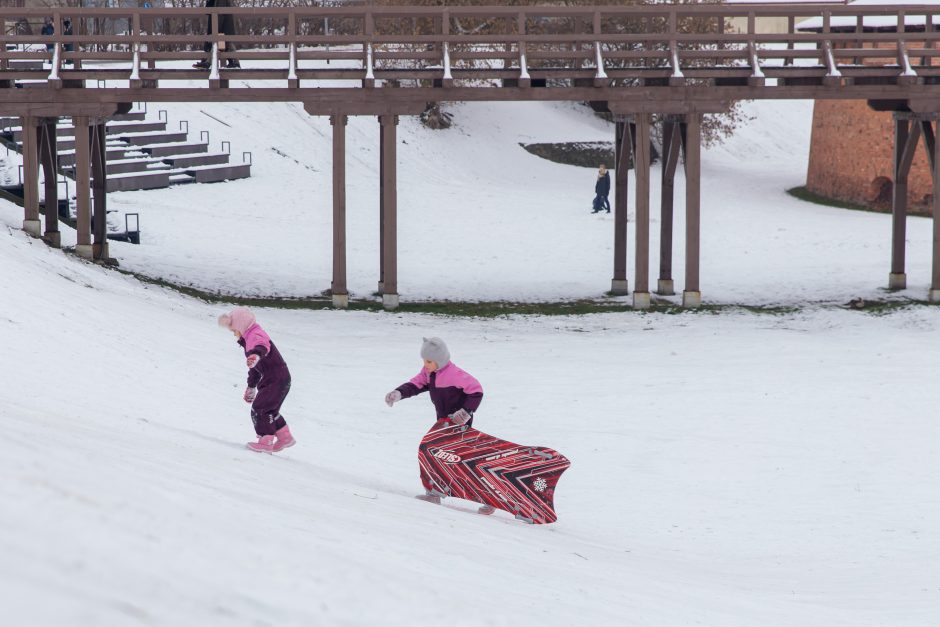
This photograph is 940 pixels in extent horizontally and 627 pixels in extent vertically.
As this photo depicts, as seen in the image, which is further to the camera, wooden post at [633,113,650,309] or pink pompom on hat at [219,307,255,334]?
wooden post at [633,113,650,309]

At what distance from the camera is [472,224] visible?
3033cm

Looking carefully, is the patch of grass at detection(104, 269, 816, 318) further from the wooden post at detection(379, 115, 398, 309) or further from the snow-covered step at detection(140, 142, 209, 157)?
the snow-covered step at detection(140, 142, 209, 157)

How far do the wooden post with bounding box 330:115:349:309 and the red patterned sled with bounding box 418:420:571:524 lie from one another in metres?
10.5

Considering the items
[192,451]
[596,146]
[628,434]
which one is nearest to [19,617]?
[192,451]

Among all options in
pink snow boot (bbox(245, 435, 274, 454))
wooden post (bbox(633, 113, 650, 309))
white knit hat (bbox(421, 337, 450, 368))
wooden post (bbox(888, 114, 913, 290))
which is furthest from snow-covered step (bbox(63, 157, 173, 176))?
white knit hat (bbox(421, 337, 450, 368))

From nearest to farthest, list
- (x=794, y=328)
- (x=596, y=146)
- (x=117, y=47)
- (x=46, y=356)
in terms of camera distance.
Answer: (x=46, y=356) → (x=794, y=328) → (x=117, y=47) → (x=596, y=146)

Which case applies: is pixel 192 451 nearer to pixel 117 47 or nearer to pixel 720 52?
Result: pixel 720 52

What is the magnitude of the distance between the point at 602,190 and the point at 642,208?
37.4ft

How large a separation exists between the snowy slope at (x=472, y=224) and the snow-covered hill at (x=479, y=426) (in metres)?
0.18

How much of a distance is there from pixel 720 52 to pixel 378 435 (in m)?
9.35

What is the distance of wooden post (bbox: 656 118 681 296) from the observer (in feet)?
70.0

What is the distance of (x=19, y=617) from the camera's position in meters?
4.17

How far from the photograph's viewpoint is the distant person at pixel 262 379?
9.59 m

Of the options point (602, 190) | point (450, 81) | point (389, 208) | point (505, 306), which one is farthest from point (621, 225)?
point (602, 190)
